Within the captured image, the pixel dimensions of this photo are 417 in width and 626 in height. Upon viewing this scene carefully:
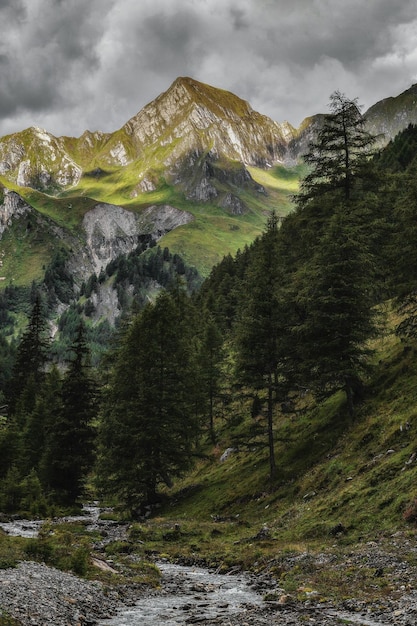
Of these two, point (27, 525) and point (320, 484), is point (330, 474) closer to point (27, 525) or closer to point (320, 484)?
point (320, 484)

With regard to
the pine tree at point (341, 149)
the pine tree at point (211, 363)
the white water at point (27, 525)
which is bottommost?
the white water at point (27, 525)

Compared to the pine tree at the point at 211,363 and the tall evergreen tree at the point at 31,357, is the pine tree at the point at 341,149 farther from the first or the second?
the tall evergreen tree at the point at 31,357

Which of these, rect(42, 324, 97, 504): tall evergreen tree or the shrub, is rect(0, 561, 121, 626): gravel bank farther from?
rect(42, 324, 97, 504): tall evergreen tree

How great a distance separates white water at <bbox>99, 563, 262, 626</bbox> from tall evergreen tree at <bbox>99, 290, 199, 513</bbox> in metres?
18.1

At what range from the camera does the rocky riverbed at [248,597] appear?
41.6ft

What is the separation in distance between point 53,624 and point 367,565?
32.3 feet

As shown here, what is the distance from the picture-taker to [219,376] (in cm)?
5403

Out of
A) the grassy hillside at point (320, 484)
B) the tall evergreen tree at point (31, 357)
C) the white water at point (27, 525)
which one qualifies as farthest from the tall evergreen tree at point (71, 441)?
the tall evergreen tree at point (31, 357)

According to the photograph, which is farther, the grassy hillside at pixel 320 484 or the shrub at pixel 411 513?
the grassy hillside at pixel 320 484

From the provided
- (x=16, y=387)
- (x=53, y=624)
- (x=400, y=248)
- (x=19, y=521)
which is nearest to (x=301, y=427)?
(x=400, y=248)

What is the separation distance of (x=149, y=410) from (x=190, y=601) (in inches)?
940

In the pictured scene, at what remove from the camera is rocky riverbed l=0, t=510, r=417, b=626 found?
12672mm

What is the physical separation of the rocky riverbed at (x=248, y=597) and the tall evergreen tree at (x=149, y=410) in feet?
64.2

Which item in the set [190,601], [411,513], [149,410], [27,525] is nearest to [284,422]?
[149,410]
